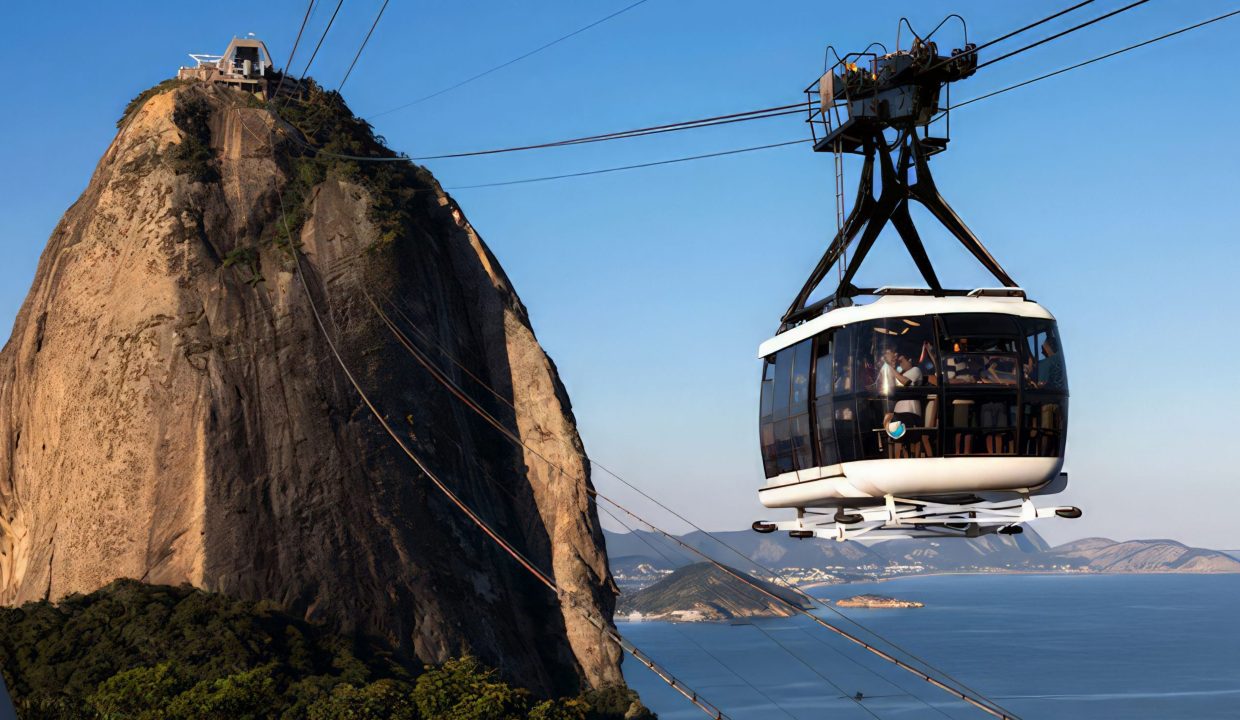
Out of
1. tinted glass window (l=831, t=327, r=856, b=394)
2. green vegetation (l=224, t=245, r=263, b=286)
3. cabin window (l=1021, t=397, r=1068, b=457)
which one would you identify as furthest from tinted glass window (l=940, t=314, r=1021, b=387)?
green vegetation (l=224, t=245, r=263, b=286)

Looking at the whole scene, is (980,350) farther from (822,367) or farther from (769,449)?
(769,449)

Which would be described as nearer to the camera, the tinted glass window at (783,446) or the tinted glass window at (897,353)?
the tinted glass window at (897,353)

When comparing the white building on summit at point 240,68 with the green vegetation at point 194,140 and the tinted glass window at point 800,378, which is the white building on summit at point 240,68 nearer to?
the green vegetation at point 194,140

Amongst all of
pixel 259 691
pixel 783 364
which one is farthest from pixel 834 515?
pixel 259 691

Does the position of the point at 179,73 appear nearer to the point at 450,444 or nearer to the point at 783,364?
the point at 450,444

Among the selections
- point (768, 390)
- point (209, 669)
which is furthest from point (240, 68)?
point (768, 390)

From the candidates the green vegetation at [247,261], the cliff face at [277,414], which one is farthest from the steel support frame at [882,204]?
the green vegetation at [247,261]
